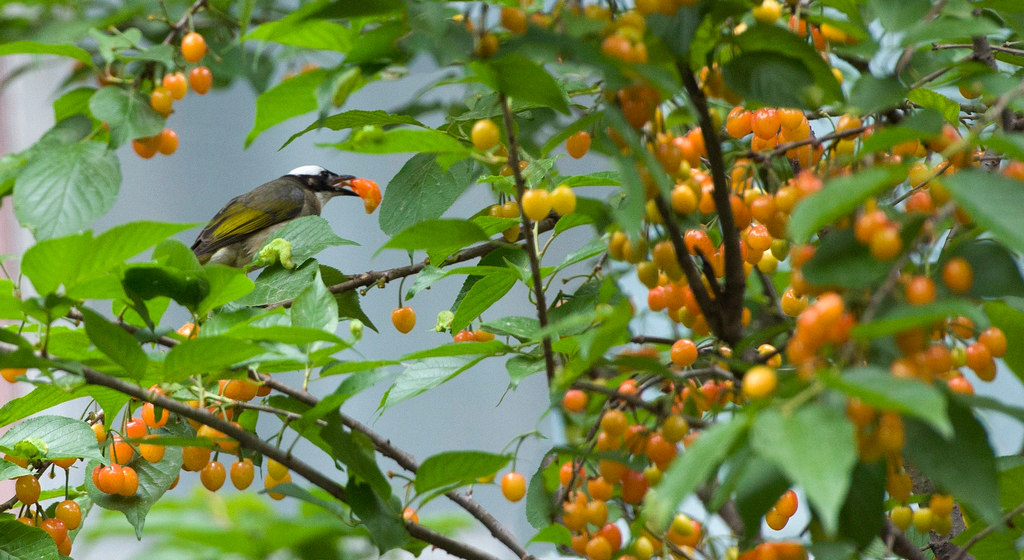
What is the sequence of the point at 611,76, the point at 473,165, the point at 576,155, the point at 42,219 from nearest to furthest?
the point at 611,76
the point at 576,155
the point at 42,219
the point at 473,165

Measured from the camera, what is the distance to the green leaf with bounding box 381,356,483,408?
78 cm

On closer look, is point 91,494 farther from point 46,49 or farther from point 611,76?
point 611,76

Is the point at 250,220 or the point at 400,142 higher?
the point at 400,142

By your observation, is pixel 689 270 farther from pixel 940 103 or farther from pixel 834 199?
pixel 940 103

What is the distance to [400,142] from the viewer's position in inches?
23.8

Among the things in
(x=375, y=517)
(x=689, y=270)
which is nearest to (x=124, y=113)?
(x=375, y=517)

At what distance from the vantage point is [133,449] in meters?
0.90

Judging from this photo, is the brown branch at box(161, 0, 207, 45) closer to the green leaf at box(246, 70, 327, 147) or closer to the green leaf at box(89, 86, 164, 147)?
the green leaf at box(89, 86, 164, 147)

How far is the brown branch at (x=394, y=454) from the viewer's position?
73cm

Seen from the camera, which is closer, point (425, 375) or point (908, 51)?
point (908, 51)

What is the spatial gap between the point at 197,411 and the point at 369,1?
12.7 inches

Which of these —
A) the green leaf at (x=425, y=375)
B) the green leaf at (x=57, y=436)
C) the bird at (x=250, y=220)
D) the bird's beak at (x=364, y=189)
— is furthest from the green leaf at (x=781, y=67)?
the bird at (x=250, y=220)

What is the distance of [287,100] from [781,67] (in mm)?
298

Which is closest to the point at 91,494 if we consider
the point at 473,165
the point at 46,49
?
the point at 46,49
